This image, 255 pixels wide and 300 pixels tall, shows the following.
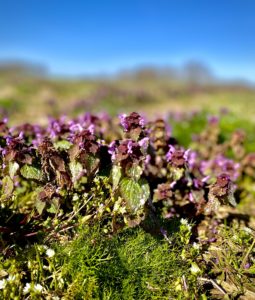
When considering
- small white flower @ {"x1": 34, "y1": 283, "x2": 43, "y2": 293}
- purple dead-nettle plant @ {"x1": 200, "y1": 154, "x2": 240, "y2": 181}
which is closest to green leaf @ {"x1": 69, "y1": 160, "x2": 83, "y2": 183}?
small white flower @ {"x1": 34, "y1": 283, "x2": 43, "y2": 293}

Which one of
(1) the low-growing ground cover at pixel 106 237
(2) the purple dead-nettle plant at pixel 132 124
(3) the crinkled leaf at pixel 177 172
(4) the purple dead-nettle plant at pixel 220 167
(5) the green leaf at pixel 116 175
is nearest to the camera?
(1) the low-growing ground cover at pixel 106 237

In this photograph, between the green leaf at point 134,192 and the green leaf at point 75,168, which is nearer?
the green leaf at point 134,192

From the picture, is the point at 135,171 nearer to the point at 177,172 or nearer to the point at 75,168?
the point at 75,168

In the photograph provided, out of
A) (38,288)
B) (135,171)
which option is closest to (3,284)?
(38,288)

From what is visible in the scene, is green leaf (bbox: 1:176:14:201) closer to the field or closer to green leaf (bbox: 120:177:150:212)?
the field

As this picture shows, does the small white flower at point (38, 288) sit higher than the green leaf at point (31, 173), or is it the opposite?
the green leaf at point (31, 173)

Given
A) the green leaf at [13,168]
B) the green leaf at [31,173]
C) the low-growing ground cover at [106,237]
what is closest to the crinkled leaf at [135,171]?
the low-growing ground cover at [106,237]

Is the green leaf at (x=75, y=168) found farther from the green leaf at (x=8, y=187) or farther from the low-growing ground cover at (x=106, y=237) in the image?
the green leaf at (x=8, y=187)
